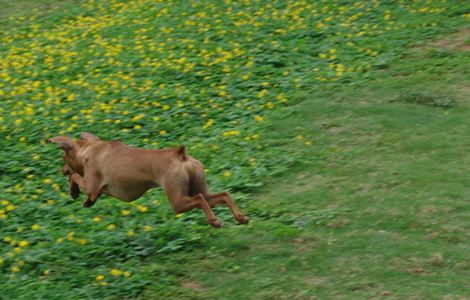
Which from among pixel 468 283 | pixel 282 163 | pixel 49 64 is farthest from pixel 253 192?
pixel 49 64

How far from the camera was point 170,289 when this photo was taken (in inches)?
252

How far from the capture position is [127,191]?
23.0 ft

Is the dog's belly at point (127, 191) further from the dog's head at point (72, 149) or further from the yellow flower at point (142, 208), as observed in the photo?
the yellow flower at point (142, 208)

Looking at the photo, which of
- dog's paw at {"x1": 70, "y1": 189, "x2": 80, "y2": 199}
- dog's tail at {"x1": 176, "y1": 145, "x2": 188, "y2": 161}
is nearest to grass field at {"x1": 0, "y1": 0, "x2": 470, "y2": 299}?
dog's paw at {"x1": 70, "y1": 189, "x2": 80, "y2": 199}

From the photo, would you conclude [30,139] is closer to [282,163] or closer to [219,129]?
[219,129]

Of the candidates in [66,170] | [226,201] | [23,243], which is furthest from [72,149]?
[226,201]

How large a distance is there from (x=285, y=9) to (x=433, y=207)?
6.78m

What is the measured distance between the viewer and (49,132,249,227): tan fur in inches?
262

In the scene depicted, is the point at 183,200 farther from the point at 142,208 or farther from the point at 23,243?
the point at 23,243

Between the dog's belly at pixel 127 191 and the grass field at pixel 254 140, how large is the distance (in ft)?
1.00

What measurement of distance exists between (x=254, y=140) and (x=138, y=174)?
2.54 m

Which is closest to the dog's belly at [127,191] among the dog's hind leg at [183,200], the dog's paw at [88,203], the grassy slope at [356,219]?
the dog's paw at [88,203]

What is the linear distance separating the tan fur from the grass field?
350 mm

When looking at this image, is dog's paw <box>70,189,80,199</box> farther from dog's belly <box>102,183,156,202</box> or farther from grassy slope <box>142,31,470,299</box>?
grassy slope <box>142,31,470,299</box>
